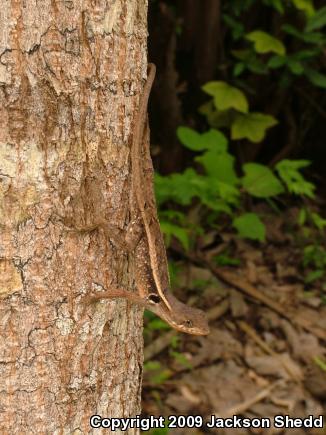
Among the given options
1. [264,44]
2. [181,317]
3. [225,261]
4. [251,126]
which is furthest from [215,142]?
[181,317]

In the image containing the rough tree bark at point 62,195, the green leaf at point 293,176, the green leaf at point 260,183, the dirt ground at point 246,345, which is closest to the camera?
the rough tree bark at point 62,195

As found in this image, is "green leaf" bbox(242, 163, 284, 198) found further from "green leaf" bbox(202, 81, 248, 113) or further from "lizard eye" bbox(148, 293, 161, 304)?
"lizard eye" bbox(148, 293, 161, 304)

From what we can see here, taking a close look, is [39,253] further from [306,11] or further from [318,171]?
[318,171]

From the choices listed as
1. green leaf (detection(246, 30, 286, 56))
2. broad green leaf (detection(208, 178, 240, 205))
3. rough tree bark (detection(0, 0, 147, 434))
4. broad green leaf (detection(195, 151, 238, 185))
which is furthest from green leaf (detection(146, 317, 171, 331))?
green leaf (detection(246, 30, 286, 56))

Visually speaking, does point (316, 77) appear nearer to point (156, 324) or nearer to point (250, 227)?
point (250, 227)

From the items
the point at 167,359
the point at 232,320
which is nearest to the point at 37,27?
the point at 167,359

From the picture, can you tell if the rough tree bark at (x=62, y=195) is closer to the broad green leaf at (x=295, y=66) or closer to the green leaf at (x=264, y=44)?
the green leaf at (x=264, y=44)

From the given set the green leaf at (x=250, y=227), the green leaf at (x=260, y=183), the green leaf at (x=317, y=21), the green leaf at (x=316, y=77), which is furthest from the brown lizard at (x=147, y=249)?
the green leaf at (x=316, y=77)
